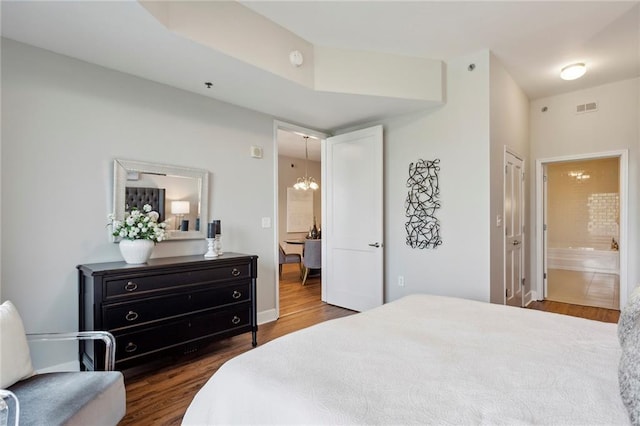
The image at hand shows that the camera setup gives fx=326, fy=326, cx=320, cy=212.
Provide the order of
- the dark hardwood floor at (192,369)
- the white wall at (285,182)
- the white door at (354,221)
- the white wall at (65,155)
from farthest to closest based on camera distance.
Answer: the white wall at (285,182), the white door at (354,221), the white wall at (65,155), the dark hardwood floor at (192,369)

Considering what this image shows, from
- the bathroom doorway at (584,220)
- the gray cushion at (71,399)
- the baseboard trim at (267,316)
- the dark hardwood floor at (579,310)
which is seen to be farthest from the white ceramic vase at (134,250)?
the bathroom doorway at (584,220)

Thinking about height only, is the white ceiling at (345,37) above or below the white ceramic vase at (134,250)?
above

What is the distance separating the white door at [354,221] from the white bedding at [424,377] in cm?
224

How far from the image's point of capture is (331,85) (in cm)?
301

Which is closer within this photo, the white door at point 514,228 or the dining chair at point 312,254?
the white door at point 514,228

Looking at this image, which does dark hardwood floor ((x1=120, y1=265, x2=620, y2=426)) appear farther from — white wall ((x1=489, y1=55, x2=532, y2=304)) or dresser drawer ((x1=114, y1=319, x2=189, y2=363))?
white wall ((x1=489, y1=55, x2=532, y2=304))

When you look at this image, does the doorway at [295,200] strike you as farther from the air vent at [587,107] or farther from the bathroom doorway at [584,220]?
the bathroom doorway at [584,220]


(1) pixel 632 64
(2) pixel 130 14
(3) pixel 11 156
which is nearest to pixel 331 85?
(2) pixel 130 14

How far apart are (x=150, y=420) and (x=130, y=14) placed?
235 centimetres

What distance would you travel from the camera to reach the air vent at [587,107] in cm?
402

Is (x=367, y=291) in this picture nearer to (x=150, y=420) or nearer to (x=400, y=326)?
(x=400, y=326)

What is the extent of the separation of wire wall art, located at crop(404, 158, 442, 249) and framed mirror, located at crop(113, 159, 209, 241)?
221cm

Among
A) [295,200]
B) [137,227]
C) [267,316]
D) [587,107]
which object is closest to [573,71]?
[587,107]

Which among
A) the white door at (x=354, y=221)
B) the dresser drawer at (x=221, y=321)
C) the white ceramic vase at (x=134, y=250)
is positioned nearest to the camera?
the white ceramic vase at (x=134, y=250)
